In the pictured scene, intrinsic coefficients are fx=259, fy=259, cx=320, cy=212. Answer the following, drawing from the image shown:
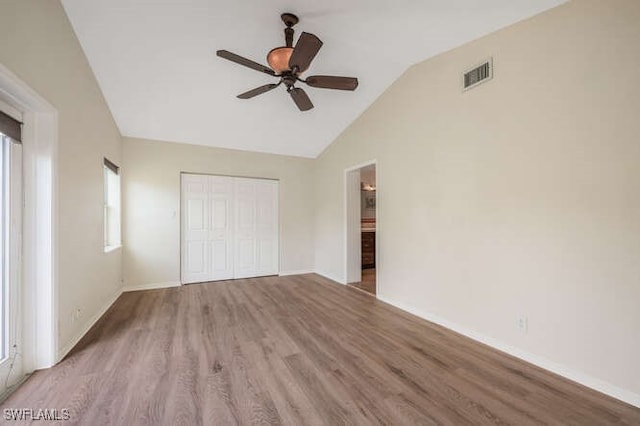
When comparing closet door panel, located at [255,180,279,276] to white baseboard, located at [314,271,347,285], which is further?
closet door panel, located at [255,180,279,276]

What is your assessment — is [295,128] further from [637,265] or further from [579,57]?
[637,265]

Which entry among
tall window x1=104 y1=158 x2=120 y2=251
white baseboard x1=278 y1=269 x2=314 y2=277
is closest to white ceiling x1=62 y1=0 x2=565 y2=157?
tall window x1=104 y1=158 x2=120 y2=251

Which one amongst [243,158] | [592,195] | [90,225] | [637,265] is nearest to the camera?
[637,265]

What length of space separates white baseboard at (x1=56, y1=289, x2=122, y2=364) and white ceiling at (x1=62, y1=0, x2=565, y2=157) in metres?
2.64

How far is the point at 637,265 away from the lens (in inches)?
68.2

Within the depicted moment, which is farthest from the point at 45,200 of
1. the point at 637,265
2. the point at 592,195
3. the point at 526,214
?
the point at 637,265

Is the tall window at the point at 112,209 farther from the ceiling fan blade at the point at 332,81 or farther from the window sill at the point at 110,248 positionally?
the ceiling fan blade at the point at 332,81

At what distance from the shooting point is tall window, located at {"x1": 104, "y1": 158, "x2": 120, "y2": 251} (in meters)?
3.95

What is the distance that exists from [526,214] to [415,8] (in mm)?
2053

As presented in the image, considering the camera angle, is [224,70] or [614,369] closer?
[614,369]

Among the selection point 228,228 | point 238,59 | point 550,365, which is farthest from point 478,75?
point 228,228

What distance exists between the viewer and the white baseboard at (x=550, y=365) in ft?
5.85

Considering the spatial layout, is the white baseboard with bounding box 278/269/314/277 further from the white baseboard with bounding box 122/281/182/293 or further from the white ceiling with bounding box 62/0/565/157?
the white ceiling with bounding box 62/0/565/157

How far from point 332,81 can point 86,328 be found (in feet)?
12.1
